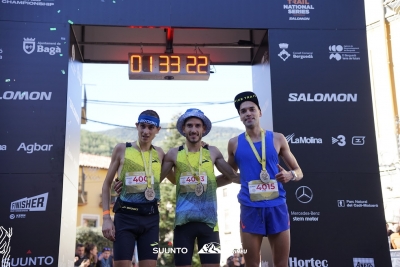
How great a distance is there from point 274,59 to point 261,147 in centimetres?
221

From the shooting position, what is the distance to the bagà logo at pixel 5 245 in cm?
484

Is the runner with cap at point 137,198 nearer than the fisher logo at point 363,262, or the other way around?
the runner with cap at point 137,198

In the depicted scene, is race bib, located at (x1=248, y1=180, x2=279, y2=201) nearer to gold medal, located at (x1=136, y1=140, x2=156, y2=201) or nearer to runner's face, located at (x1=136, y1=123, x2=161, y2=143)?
gold medal, located at (x1=136, y1=140, x2=156, y2=201)

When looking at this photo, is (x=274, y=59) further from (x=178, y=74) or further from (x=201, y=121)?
(x=201, y=121)

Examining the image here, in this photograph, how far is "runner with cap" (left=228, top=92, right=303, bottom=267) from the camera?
350 centimetres

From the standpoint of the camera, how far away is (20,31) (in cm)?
539

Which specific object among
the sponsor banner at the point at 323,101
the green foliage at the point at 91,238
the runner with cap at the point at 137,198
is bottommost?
the green foliage at the point at 91,238

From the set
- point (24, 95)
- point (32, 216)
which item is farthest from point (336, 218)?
point (24, 95)

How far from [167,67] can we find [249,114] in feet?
9.31

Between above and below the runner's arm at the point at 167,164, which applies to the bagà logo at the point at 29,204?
below

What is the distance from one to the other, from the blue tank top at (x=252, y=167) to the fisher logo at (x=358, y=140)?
2.04m

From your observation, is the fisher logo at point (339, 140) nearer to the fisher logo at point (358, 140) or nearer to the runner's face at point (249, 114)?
the fisher logo at point (358, 140)

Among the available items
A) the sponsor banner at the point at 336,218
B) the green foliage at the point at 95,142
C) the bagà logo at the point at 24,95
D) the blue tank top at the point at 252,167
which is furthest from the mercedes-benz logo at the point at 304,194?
the green foliage at the point at 95,142

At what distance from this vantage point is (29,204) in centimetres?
500
